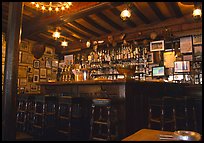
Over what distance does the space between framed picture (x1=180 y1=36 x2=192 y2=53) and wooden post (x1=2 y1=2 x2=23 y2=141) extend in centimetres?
517

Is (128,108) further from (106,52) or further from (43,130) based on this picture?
(106,52)

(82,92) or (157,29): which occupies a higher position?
(157,29)

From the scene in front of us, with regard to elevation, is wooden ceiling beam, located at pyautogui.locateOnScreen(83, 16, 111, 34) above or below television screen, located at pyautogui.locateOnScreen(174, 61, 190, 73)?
above

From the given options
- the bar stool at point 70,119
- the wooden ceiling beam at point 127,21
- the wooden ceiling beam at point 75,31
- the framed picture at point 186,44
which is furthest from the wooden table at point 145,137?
the wooden ceiling beam at point 75,31

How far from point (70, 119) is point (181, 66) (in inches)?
154

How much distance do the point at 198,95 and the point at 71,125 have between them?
2845 mm

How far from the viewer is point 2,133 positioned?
175cm

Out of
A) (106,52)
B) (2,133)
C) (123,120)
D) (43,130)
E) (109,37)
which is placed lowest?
(43,130)

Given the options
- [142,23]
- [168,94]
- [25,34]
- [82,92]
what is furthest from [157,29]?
[25,34]

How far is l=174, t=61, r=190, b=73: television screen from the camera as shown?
5.64 meters

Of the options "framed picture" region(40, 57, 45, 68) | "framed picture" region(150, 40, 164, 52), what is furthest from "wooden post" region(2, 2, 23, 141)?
"framed picture" region(40, 57, 45, 68)

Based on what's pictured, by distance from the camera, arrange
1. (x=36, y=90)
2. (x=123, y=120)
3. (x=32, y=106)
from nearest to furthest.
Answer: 1. (x=123, y=120)
2. (x=32, y=106)
3. (x=36, y=90)

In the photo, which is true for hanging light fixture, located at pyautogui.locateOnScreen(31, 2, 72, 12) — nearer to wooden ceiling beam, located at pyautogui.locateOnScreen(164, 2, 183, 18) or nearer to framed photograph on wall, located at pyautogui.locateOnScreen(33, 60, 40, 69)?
wooden ceiling beam, located at pyautogui.locateOnScreen(164, 2, 183, 18)

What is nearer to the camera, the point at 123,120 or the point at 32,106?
the point at 123,120
